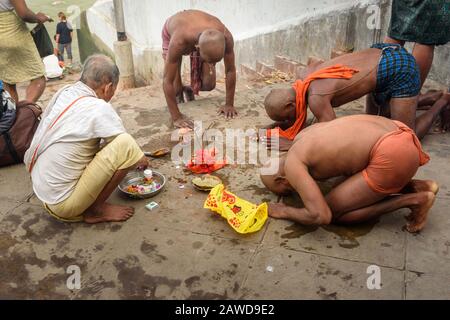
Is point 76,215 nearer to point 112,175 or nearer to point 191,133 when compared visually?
point 112,175

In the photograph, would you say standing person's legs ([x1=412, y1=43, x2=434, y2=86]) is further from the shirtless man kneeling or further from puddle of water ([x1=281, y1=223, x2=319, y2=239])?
puddle of water ([x1=281, y1=223, x2=319, y2=239])

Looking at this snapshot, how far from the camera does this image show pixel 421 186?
2.81 m

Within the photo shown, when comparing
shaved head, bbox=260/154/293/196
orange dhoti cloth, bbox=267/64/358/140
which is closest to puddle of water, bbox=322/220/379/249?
shaved head, bbox=260/154/293/196

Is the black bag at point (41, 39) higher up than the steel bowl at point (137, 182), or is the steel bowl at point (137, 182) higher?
the black bag at point (41, 39)

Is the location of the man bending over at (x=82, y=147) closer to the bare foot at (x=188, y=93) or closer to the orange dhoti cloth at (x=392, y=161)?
the orange dhoti cloth at (x=392, y=161)

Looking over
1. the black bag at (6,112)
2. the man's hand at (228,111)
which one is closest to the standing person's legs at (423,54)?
the man's hand at (228,111)

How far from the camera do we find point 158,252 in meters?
2.71

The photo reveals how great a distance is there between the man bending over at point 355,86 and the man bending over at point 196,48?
0.90m

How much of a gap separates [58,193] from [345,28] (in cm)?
414

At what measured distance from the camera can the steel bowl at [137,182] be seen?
3251 mm

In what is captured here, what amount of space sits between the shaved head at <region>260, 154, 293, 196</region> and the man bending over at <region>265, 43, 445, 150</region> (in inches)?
22.8

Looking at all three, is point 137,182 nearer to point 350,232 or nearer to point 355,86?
point 350,232
